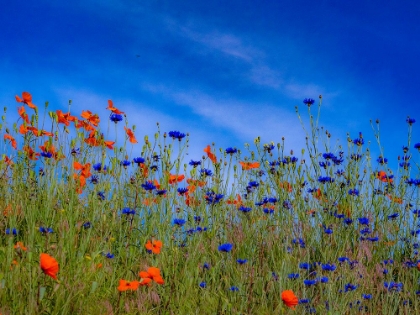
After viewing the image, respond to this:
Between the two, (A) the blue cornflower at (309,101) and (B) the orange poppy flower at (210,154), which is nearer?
(B) the orange poppy flower at (210,154)

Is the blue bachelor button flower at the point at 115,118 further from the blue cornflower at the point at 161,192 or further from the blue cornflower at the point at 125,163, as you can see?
the blue cornflower at the point at 161,192

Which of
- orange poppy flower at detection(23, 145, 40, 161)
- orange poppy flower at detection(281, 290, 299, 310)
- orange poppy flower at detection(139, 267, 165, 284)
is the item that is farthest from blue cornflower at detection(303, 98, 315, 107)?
orange poppy flower at detection(139, 267, 165, 284)

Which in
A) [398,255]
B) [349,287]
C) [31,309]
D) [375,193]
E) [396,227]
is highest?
[375,193]

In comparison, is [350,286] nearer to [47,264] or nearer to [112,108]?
[47,264]

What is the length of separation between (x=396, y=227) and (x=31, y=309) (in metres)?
3.66

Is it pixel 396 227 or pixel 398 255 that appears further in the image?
pixel 396 227

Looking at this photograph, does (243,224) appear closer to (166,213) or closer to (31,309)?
(166,213)

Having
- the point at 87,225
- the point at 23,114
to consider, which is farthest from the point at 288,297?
the point at 23,114

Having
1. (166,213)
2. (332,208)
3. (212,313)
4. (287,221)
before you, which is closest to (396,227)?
(332,208)

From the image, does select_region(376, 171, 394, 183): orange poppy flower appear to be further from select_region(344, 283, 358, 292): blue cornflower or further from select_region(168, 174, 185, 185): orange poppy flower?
select_region(344, 283, 358, 292): blue cornflower

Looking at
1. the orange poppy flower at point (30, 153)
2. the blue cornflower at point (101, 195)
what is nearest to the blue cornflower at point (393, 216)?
the blue cornflower at point (101, 195)

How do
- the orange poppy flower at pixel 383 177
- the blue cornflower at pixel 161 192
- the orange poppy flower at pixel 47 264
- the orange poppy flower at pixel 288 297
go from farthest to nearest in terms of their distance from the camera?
the orange poppy flower at pixel 383 177
the blue cornflower at pixel 161 192
the orange poppy flower at pixel 288 297
the orange poppy flower at pixel 47 264

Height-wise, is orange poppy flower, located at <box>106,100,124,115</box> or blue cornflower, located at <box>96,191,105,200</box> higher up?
orange poppy flower, located at <box>106,100,124,115</box>

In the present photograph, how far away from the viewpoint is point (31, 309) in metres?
1.94
